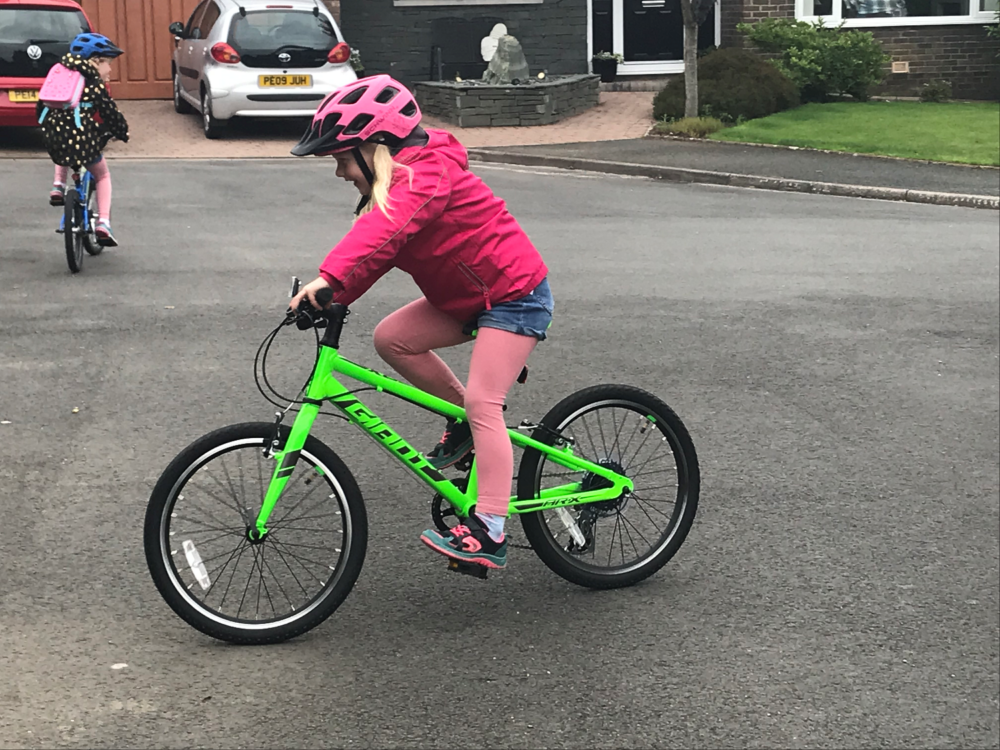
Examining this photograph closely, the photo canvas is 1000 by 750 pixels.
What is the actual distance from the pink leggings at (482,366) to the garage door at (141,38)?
2069cm

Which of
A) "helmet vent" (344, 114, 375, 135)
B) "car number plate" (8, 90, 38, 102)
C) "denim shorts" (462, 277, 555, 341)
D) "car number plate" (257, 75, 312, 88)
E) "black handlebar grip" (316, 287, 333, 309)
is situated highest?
"car number plate" (257, 75, 312, 88)

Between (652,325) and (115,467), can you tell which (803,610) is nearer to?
(115,467)

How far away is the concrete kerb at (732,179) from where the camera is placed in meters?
15.5

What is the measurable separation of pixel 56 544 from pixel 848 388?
13.9ft

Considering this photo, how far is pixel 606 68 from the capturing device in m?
26.5

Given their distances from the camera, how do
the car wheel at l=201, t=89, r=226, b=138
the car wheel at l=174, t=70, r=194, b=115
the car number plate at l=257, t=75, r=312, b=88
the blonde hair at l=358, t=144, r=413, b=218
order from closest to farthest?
1. the blonde hair at l=358, t=144, r=413, b=218
2. the car number plate at l=257, t=75, r=312, b=88
3. the car wheel at l=201, t=89, r=226, b=138
4. the car wheel at l=174, t=70, r=194, b=115

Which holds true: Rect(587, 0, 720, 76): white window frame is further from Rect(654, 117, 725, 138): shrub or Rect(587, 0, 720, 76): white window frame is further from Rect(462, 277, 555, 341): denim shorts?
Rect(462, 277, 555, 341): denim shorts

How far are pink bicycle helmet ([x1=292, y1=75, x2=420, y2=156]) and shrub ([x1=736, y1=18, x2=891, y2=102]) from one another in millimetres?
19713

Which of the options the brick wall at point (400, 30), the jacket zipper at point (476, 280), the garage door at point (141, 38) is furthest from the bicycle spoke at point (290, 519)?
the brick wall at point (400, 30)

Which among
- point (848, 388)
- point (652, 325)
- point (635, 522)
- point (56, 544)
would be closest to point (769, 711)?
point (635, 522)

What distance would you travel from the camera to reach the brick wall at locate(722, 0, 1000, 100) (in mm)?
26125

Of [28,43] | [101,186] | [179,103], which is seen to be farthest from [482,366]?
[179,103]

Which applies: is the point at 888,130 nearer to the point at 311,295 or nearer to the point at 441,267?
the point at 441,267

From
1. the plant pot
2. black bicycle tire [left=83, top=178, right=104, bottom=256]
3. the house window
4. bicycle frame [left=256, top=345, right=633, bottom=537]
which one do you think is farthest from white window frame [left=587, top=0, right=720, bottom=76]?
bicycle frame [left=256, top=345, right=633, bottom=537]
